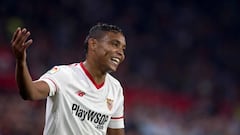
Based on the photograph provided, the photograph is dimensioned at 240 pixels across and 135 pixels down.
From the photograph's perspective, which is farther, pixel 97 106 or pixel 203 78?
pixel 203 78

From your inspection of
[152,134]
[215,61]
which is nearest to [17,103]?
[152,134]

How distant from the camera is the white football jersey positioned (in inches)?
220

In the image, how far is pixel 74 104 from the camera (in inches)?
222

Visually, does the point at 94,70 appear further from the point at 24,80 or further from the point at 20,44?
the point at 20,44

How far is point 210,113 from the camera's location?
41.9ft

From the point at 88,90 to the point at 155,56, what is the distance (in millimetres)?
8421

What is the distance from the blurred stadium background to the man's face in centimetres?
456

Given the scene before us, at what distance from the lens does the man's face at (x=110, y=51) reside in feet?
18.8

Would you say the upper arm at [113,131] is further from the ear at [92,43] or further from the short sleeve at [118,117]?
the ear at [92,43]

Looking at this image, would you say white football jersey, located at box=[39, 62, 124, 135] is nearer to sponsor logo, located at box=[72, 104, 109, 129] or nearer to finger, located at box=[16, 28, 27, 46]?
sponsor logo, located at box=[72, 104, 109, 129]

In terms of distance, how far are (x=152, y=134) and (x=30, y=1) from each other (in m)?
3.60

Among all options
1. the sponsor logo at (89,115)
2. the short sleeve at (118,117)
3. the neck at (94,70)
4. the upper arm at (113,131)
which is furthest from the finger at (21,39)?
the upper arm at (113,131)

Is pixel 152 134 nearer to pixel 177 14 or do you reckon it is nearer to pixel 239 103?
pixel 239 103

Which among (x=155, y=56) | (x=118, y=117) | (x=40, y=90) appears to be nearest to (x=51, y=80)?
(x=40, y=90)
